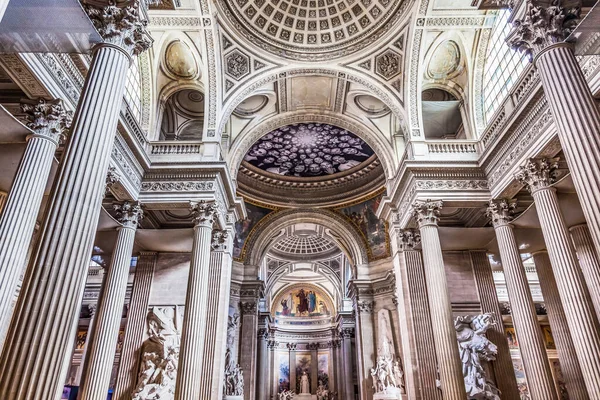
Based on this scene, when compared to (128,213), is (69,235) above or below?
below

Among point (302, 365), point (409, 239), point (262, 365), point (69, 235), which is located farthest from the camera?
point (302, 365)

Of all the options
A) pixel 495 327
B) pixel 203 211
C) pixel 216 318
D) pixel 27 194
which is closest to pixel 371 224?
pixel 495 327

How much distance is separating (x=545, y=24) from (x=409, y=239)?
8558 mm

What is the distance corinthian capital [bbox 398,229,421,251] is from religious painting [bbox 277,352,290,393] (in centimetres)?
2765

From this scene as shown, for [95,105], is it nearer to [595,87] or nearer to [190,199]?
[190,199]

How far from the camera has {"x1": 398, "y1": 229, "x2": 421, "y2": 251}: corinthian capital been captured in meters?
13.5

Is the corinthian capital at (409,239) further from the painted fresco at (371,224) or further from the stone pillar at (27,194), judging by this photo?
the stone pillar at (27,194)

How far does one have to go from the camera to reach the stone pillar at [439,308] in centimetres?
973

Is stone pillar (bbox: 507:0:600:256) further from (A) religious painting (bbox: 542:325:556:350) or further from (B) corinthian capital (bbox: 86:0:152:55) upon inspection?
(A) religious painting (bbox: 542:325:556:350)

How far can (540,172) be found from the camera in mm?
A: 9656

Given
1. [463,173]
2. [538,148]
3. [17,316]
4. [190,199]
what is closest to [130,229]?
[190,199]

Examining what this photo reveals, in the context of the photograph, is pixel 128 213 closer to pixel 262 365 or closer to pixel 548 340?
pixel 262 365

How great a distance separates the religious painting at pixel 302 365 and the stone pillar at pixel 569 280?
32.2m

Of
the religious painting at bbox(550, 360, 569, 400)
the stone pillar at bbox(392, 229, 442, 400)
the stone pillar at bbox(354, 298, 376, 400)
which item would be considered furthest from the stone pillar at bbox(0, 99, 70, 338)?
the religious painting at bbox(550, 360, 569, 400)
